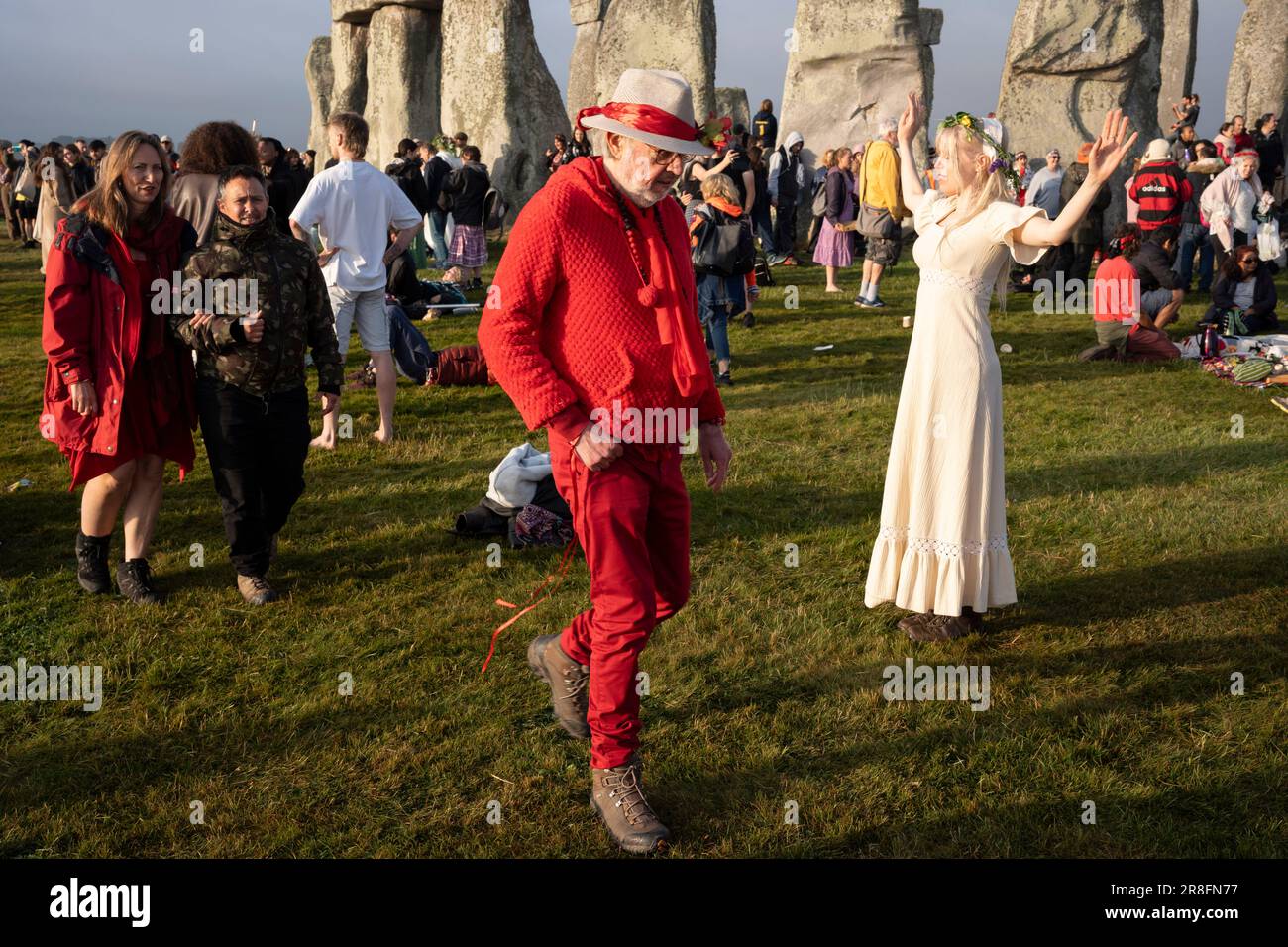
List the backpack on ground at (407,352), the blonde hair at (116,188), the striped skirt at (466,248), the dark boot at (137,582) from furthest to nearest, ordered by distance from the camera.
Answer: the striped skirt at (466,248) < the backpack on ground at (407,352) < the dark boot at (137,582) < the blonde hair at (116,188)

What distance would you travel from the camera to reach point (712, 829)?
12.7 ft

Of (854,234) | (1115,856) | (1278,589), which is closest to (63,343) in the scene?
(1115,856)

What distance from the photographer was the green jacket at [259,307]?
527 cm

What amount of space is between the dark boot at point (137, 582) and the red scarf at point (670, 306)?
329 cm

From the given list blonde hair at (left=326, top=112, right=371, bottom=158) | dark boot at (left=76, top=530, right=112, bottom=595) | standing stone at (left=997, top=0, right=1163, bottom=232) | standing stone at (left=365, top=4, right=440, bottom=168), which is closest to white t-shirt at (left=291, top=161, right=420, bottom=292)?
blonde hair at (left=326, top=112, right=371, bottom=158)

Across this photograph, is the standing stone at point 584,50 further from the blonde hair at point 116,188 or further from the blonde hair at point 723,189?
the blonde hair at point 116,188

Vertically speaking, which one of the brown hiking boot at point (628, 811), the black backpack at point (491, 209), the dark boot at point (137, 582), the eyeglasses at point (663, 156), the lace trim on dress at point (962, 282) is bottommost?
the brown hiking boot at point (628, 811)

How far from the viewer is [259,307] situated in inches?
210

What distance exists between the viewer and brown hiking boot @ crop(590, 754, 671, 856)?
146 inches

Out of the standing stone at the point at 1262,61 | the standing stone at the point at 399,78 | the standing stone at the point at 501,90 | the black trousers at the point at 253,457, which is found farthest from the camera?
the standing stone at the point at 1262,61

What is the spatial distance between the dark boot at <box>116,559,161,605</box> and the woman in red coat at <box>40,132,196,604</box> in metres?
0.01

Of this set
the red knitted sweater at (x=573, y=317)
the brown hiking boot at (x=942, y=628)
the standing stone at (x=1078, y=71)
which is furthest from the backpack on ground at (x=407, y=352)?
the standing stone at (x=1078, y=71)

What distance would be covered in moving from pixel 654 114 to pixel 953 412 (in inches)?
85.6
